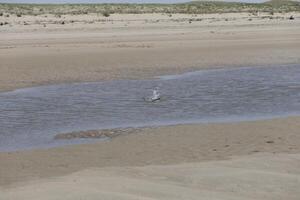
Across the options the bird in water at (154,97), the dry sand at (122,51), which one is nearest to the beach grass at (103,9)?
the dry sand at (122,51)

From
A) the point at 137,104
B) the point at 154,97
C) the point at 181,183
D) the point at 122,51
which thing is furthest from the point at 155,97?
the point at 122,51

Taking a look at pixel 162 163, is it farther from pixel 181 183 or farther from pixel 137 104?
pixel 137 104

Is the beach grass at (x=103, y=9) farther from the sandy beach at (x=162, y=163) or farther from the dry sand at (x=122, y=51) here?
the sandy beach at (x=162, y=163)

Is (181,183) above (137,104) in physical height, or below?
above

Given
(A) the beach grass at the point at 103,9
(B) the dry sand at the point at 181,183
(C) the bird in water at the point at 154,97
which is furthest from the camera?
(A) the beach grass at the point at 103,9

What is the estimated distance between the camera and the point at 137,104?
13.2 m

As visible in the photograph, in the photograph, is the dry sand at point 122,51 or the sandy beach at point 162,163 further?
the dry sand at point 122,51

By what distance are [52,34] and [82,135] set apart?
1072 inches

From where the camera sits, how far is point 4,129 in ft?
34.9

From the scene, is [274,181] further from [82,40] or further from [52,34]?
[52,34]

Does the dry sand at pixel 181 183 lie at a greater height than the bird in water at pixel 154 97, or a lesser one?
greater

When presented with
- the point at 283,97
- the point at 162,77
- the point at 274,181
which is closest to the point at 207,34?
the point at 162,77

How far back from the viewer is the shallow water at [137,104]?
10.9 metres

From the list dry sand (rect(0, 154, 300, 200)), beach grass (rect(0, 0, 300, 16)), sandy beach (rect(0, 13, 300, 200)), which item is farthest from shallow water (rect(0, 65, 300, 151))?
beach grass (rect(0, 0, 300, 16))
